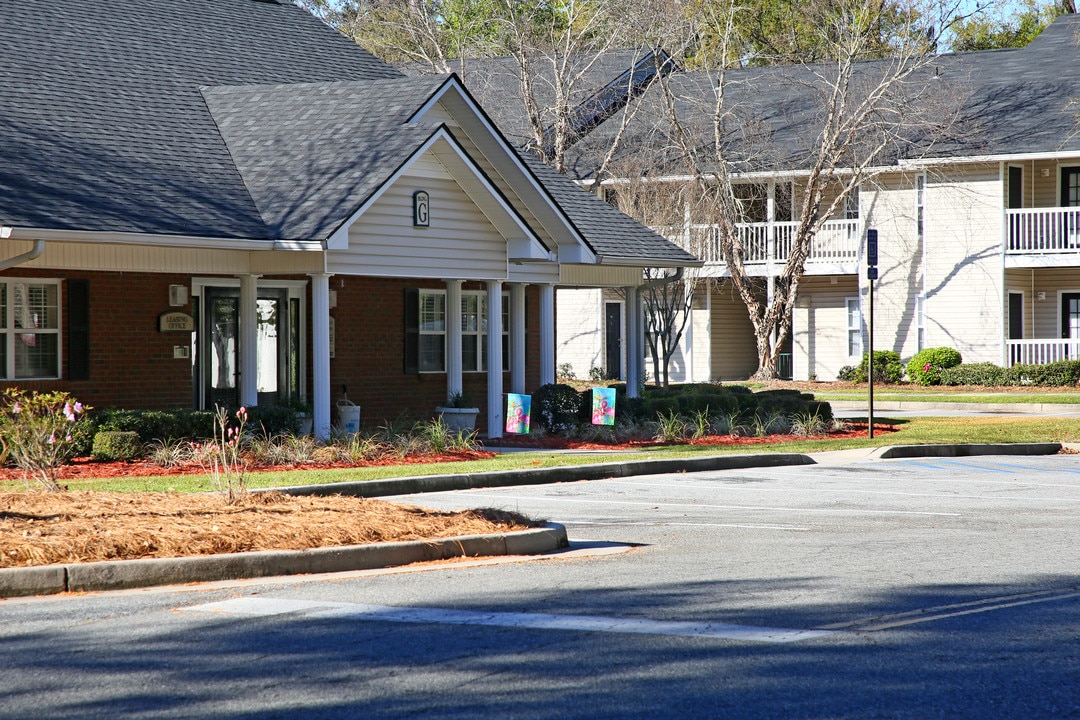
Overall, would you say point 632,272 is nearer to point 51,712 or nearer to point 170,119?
point 170,119

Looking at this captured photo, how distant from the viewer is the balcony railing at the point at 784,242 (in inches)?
1480

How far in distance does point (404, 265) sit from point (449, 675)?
45.5 ft

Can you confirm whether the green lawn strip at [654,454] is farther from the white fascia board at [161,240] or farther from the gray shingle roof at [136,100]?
the gray shingle roof at [136,100]

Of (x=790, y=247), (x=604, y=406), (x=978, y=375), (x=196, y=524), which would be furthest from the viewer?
(x=790, y=247)

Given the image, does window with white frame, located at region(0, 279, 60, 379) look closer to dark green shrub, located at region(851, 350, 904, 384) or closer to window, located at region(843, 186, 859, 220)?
dark green shrub, located at region(851, 350, 904, 384)

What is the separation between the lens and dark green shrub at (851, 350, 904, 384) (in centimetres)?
3678

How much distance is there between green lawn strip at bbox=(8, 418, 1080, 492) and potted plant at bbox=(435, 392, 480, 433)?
295 centimetres

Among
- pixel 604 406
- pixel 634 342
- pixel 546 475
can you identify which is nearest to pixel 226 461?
pixel 546 475

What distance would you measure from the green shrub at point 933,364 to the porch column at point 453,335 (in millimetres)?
17872

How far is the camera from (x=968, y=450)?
19.8 metres

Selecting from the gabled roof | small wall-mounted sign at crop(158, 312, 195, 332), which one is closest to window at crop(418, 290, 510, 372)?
the gabled roof

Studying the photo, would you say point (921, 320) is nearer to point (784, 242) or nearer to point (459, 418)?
point (784, 242)

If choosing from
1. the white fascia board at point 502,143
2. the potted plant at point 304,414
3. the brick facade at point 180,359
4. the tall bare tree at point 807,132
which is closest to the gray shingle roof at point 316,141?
the white fascia board at point 502,143

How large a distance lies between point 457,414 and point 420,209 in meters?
3.50
